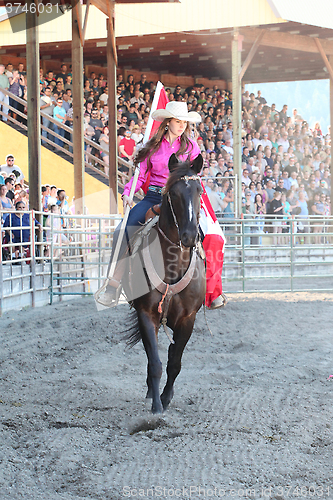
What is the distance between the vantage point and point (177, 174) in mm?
3561

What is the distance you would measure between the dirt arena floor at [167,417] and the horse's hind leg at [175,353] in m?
0.13

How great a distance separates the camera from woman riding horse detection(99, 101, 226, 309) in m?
3.99

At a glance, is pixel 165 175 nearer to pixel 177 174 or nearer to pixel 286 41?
pixel 177 174

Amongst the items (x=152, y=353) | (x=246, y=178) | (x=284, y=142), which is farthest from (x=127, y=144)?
(x=152, y=353)

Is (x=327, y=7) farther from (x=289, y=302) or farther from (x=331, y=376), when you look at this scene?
(x=331, y=376)

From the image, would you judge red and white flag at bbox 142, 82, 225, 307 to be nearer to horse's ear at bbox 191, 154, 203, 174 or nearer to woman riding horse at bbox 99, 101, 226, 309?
woman riding horse at bbox 99, 101, 226, 309

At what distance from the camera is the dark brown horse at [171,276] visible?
354 centimetres

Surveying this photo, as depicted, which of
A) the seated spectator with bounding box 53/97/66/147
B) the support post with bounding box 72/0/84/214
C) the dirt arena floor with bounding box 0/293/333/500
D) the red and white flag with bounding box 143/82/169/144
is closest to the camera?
the dirt arena floor with bounding box 0/293/333/500

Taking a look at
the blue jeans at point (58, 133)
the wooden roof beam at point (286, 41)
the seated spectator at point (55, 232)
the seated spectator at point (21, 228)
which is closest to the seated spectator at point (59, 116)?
the blue jeans at point (58, 133)

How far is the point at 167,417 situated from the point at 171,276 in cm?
91

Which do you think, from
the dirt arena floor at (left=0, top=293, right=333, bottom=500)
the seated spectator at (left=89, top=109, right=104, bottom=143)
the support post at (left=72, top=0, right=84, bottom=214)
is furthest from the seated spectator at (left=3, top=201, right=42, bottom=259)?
the seated spectator at (left=89, top=109, right=104, bottom=143)

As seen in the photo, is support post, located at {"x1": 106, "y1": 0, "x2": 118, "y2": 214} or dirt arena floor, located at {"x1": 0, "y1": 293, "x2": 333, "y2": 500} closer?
dirt arena floor, located at {"x1": 0, "y1": 293, "x2": 333, "y2": 500}

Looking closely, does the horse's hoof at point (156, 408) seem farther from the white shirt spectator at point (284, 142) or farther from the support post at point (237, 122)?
the white shirt spectator at point (284, 142)

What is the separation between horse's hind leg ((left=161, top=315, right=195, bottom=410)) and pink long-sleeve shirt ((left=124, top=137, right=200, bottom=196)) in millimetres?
1020
